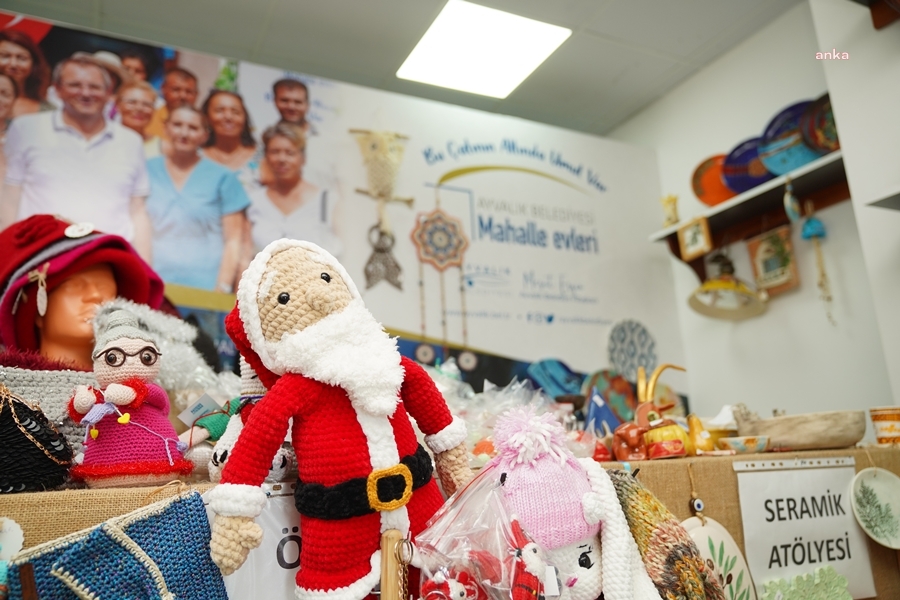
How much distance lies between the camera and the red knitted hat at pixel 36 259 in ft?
4.22

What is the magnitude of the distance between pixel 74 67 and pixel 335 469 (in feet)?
6.17

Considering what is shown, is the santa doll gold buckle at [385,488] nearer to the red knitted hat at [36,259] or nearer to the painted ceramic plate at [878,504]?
the red knitted hat at [36,259]

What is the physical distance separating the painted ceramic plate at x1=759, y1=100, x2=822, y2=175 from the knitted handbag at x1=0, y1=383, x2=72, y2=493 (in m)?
2.44

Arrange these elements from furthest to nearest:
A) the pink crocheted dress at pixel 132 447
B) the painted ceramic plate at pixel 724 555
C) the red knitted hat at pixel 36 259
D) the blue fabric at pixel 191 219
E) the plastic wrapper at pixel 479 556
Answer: the blue fabric at pixel 191 219
the red knitted hat at pixel 36 259
the painted ceramic plate at pixel 724 555
the pink crocheted dress at pixel 132 447
the plastic wrapper at pixel 479 556

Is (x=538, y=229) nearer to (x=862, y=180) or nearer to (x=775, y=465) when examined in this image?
(x=862, y=180)

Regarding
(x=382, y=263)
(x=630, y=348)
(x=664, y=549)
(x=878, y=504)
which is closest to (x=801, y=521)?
(x=878, y=504)

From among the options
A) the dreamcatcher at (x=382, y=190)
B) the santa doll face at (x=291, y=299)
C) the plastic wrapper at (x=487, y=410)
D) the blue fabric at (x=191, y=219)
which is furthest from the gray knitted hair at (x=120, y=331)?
the dreamcatcher at (x=382, y=190)

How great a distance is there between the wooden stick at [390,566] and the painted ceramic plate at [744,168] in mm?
2229

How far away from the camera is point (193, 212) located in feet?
6.93

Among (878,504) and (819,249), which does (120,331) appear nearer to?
(878,504)

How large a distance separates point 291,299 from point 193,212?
4.75ft

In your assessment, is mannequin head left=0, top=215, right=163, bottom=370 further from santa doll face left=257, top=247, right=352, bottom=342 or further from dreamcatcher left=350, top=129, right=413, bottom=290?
dreamcatcher left=350, top=129, right=413, bottom=290

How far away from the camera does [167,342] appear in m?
1.29

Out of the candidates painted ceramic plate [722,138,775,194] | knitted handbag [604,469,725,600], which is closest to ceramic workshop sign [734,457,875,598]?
knitted handbag [604,469,725,600]
